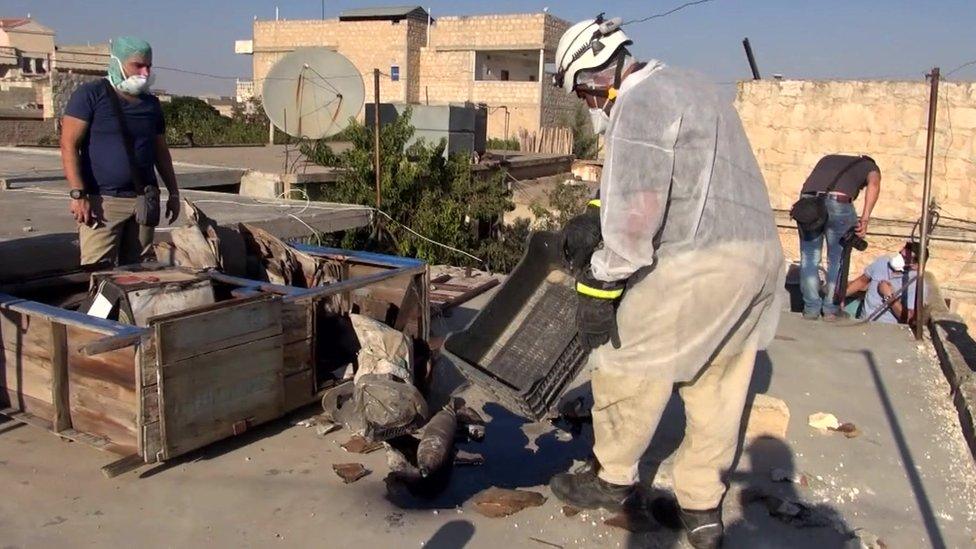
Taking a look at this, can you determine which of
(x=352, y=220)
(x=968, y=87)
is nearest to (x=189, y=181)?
(x=352, y=220)

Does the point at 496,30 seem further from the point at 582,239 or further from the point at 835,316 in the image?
the point at 582,239

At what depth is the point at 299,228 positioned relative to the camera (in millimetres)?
7383

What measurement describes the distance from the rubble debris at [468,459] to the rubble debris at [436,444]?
7.0 inches

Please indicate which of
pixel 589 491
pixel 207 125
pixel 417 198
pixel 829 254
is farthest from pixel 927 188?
pixel 207 125

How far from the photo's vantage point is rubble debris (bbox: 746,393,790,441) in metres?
4.46

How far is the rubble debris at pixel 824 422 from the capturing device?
474 cm

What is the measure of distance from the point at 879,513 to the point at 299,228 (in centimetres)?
→ 525

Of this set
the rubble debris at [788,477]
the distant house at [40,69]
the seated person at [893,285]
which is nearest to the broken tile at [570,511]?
the rubble debris at [788,477]

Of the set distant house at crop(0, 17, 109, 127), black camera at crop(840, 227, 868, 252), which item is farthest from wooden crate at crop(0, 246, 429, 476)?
distant house at crop(0, 17, 109, 127)

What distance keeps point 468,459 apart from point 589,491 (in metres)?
0.72

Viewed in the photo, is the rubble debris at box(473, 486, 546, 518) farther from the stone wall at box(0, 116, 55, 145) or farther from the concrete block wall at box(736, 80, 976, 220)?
the stone wall at box(0, 116, 55, 145)

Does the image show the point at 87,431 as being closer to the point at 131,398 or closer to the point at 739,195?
the point at 131,398

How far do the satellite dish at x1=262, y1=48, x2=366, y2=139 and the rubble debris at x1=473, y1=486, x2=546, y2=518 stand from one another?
9.48 meters

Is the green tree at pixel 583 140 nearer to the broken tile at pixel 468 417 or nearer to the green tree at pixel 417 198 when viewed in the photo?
the green tree at pixel 417 198
